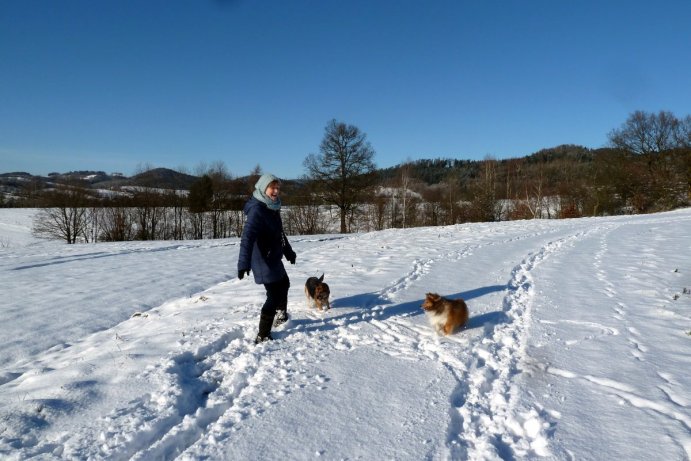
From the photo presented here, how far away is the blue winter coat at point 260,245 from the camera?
5293 mm

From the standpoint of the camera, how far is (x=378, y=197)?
130 ft

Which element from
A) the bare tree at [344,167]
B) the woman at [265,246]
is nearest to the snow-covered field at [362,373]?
the woman at [265,246]

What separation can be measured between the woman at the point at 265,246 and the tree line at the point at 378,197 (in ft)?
95.7

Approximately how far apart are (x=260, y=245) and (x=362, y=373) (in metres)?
2.18

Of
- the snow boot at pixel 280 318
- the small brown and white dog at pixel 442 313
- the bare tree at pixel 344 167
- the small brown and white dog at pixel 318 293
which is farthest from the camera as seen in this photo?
the bare tree at pixel 344 167

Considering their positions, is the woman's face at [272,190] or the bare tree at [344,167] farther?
the bare tree at [344,167]

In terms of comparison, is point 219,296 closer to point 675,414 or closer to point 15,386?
point 15,386

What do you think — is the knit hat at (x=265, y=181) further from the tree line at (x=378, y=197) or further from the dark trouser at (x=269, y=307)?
the tree line at (x=378, y=197)

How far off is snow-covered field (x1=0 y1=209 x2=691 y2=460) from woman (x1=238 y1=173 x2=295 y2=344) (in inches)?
21.7

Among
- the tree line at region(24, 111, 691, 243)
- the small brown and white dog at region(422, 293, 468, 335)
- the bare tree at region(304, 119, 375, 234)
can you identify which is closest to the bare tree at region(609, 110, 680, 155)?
the tree line at region(24, 111, 691, 243)

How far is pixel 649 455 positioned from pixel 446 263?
879 centimetres

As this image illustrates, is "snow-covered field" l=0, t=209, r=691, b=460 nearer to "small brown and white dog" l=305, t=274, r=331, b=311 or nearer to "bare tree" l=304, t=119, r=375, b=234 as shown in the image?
"small brown and white dog" l=305, t=274, r=331, b=311

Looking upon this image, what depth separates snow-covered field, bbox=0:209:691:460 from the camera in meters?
3.30

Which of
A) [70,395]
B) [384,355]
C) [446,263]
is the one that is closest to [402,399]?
[384,355]
